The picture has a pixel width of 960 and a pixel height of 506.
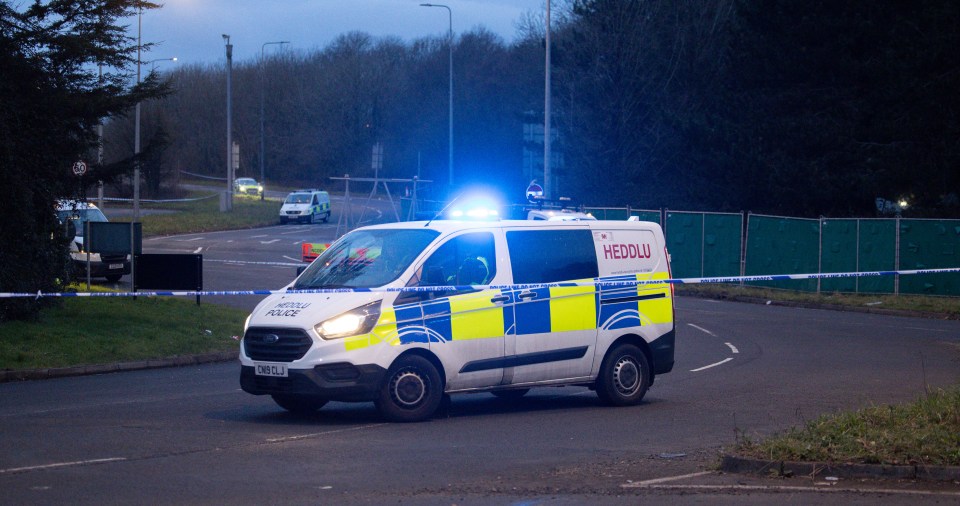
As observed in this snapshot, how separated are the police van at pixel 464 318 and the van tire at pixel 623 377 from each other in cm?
2

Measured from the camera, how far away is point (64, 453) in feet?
29.1

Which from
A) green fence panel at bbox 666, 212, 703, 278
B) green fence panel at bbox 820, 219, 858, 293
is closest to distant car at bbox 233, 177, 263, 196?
green fence panel at bbox 666, 212, 703, 278

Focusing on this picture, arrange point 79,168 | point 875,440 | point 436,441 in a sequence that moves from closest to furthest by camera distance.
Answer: point 875,440 < point 436,441 < point 79,168

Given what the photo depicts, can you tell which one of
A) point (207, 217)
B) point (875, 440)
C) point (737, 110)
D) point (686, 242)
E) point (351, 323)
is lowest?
point (875, 440)

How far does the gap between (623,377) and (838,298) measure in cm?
1966

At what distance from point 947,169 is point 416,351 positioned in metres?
31.8

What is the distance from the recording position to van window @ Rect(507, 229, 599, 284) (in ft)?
37.7

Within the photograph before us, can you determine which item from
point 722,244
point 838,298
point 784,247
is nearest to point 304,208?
point 722,244

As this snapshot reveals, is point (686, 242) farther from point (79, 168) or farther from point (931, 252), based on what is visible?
point (79, 168)

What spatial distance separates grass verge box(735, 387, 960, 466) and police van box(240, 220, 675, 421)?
3237 millimetres

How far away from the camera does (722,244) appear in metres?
35.2

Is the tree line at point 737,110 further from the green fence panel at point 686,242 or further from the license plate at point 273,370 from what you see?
the license plate at point 273,370

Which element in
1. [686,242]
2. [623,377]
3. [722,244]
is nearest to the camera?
[623,377]

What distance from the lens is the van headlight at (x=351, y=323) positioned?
10.3m
